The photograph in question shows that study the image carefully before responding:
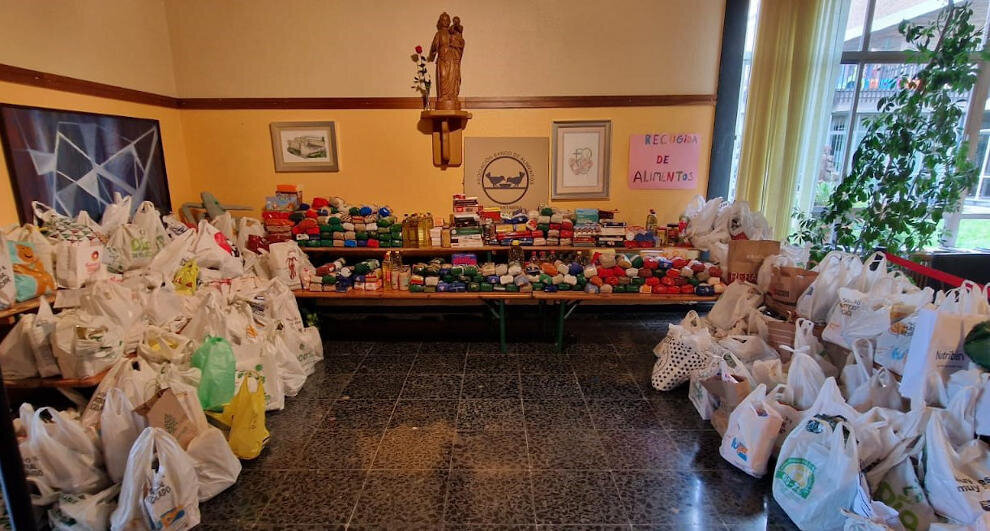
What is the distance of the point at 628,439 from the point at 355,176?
308 centimetres

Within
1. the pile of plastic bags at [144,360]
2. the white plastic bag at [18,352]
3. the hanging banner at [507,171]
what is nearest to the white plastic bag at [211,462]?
the pile of plastic bags at [144,360]

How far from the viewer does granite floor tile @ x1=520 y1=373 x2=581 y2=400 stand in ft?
9.71

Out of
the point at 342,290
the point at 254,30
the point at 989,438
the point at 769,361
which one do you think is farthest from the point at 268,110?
the point at 989,438

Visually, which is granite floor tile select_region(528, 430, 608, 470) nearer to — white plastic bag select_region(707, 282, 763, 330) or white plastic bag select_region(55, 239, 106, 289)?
white plastic bag select_region(707, 282, 763, 330)

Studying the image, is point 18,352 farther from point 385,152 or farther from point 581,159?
point 581,159

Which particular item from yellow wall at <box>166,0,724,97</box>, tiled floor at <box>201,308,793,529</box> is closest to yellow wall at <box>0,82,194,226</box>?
yellow wall at <box>166,0,724,97</box>

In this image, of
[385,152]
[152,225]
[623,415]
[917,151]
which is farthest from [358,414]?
[917,151]

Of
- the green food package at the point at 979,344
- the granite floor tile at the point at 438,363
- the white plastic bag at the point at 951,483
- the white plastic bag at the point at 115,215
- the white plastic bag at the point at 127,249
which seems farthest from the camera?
the granite floor tile at the point at 438,363

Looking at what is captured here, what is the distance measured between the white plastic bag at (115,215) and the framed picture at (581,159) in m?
3.15

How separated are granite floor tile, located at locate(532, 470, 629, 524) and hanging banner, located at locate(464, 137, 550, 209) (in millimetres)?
2502

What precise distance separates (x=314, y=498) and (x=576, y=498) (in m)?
1.19

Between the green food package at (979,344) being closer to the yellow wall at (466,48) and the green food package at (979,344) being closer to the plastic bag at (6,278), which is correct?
the yellow wall at (466,48)

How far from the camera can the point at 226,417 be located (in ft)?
7.53

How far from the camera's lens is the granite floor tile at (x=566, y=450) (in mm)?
2303
